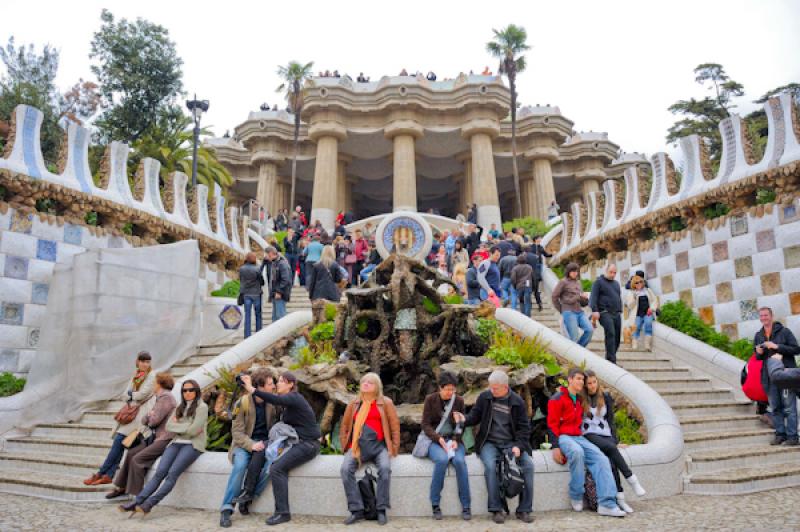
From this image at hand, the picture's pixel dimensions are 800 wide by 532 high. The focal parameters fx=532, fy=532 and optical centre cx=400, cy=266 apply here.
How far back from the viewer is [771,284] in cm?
956

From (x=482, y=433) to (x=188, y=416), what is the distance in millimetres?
3143

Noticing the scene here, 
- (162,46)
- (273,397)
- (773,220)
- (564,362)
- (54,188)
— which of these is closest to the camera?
(273,397)

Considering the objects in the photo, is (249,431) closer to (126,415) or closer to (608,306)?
(126,415)

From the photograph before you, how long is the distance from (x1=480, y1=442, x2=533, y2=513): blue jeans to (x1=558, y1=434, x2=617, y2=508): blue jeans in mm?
426

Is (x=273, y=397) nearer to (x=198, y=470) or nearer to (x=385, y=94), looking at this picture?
(x=198, y=470)

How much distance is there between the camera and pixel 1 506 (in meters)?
5.59

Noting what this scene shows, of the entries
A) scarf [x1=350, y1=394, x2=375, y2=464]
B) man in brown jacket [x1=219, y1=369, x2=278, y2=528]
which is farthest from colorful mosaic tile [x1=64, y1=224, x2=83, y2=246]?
scarf [x1=350, y1=394, x2=375, y2=464]

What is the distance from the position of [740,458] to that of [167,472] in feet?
21.6

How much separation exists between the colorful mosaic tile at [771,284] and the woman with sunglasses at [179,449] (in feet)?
31.5

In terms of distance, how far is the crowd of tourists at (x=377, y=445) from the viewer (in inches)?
201

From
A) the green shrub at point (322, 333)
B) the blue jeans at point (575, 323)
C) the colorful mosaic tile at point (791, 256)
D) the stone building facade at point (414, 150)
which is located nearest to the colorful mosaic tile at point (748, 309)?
the colorful mosaic tile at point (791, 256)

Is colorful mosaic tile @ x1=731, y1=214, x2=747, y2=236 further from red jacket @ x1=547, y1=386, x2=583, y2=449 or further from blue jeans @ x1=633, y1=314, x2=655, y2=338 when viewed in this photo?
red jacket @ x1=547, y1=386, x2=583, y2=449

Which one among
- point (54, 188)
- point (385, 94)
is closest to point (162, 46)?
point (385, 94)

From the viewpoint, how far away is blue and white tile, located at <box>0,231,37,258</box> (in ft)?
31.9
